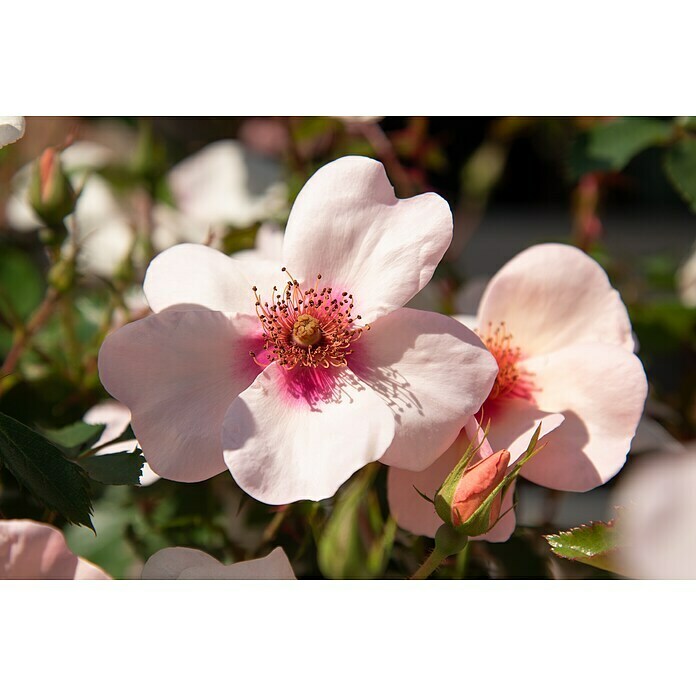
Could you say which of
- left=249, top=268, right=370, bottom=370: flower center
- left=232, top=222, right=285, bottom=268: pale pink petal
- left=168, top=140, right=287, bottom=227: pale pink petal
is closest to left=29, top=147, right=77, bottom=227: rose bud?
left=232, top=222, right=285, bottom=268: pale pink petal

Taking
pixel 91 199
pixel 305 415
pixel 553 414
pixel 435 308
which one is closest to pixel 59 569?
pixel 305 415

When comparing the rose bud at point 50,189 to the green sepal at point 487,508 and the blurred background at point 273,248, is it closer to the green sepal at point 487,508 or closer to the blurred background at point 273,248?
the blurred background at point 273,248

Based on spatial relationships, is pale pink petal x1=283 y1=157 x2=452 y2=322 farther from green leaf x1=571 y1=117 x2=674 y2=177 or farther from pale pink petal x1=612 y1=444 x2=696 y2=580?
green leaf x1=571 y1=117 x2=674 y2=177

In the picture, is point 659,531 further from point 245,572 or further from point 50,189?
point 50,189

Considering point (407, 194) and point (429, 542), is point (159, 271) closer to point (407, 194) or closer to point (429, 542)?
point (429, 542)

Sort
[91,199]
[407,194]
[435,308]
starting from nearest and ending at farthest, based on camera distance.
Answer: [435,308], [407,194], [91,199]

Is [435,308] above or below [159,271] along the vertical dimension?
below

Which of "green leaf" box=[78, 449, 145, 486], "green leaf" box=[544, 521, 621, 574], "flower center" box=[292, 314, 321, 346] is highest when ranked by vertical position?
"flower center" box=[292, 314, 321, 346]
